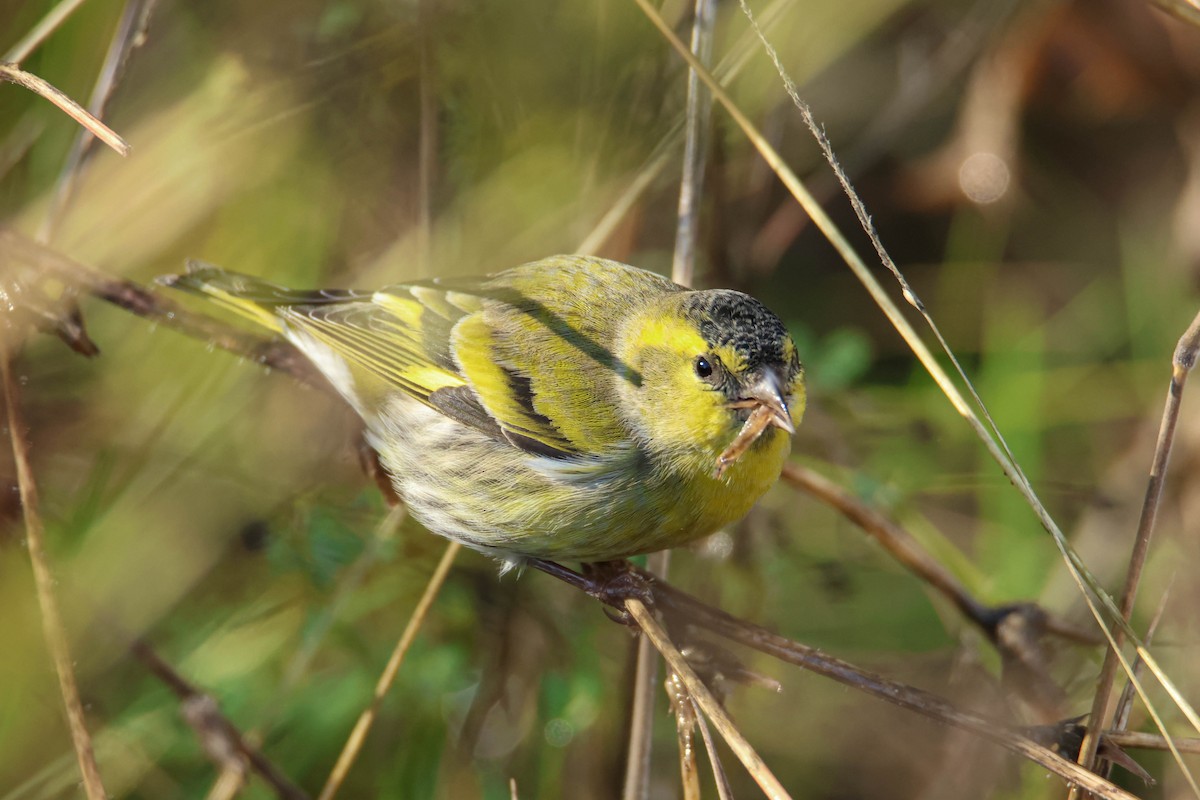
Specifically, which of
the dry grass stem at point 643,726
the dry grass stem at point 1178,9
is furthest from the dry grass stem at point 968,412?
the dry grass stem at point 1178,9

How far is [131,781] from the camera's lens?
10.8 ft

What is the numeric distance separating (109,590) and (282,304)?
3.42 ft

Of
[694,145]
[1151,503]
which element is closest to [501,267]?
[694,145]

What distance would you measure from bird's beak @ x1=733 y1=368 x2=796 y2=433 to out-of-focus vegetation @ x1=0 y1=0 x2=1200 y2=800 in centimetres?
100

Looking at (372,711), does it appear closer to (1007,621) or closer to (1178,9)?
(1007,621)

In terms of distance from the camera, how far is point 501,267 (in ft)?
13.8

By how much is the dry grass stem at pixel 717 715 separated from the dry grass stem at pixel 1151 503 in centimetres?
69

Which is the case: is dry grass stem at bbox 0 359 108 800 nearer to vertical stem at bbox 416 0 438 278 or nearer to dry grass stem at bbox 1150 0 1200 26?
vertical stem at bbox 416 0 438 278

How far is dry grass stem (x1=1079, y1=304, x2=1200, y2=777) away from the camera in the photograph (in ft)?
7.32

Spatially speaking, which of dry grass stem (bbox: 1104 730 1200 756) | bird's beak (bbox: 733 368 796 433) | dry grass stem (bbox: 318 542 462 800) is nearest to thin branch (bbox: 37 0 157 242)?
dry grass stem (bbox: 318 542 462 800)

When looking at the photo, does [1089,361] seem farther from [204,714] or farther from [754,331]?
[204,714]

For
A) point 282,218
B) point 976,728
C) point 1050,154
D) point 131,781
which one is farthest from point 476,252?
point 1050,154

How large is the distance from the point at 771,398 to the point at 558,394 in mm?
713

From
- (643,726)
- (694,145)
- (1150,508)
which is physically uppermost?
(694,145)
